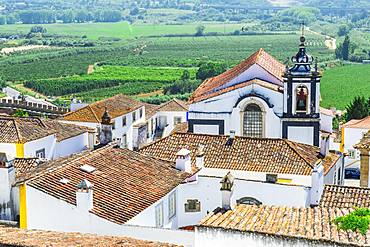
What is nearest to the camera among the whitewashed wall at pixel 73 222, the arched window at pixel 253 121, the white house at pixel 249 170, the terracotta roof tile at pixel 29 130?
the whitewashed wall at pixel 73 222

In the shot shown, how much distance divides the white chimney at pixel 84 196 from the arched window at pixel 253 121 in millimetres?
18152

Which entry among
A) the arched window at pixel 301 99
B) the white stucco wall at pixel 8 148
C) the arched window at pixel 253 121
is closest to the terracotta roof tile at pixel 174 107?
the arched window at pixel 253 121

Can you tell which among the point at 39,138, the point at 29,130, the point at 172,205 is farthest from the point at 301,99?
the point at 172,205

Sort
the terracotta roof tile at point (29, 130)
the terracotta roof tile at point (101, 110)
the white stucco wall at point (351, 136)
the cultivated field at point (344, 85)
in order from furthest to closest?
the cultivated field at point (344, 85) < the terracotta roof tile at point (101, 110) < the white stucco wall at point (351, 136) < the terracotta roof tile at point (29, 130)

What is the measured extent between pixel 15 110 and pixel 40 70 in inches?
3097

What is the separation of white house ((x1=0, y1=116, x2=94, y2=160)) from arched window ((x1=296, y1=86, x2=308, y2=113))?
11.2 m

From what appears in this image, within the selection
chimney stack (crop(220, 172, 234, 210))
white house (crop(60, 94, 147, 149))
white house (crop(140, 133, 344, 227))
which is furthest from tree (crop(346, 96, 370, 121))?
chimney stack (crop(220, 172, 234, 210))

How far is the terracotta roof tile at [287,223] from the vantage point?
15148 mm

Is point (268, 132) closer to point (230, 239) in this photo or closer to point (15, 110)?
point (230, 239)

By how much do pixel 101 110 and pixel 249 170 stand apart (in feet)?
67.2

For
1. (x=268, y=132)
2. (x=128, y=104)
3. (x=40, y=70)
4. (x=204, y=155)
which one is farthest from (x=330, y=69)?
(x=204, y=155)

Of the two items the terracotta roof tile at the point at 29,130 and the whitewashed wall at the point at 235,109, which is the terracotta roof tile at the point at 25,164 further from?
the whitewashed wall at the point at 235,109

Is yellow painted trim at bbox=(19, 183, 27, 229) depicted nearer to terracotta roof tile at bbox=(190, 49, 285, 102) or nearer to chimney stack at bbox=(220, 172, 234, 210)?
chimney stack at bbox=(220, 172, 234, 210)

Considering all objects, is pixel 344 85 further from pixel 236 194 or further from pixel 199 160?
pixel 236 194
